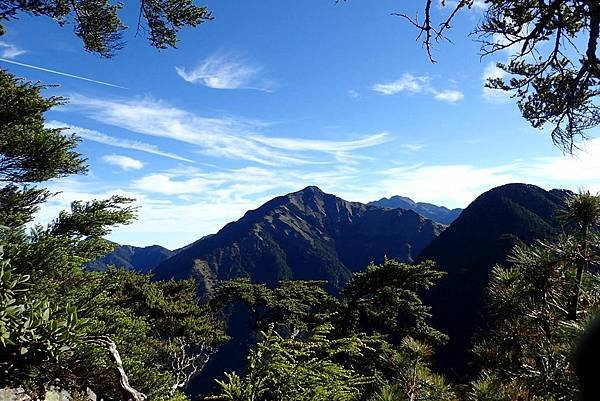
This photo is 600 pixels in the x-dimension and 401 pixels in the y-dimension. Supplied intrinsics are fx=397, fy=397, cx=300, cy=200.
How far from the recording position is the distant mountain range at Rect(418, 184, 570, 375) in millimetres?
82125

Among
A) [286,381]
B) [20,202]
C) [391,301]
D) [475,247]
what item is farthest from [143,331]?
[475,247]

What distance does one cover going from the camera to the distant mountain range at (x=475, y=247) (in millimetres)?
82125

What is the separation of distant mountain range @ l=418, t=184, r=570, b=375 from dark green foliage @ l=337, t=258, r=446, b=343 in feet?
197

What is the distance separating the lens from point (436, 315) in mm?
88500

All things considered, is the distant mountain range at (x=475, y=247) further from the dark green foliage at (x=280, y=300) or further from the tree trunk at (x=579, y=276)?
the tree trunk at (x=579, y=276)

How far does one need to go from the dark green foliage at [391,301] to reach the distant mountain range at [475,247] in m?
60.0

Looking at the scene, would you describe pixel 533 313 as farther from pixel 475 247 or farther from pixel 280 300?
pixel 475 247

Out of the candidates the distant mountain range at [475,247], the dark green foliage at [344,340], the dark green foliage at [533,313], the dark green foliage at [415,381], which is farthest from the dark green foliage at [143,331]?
the distant mountain range at [475,247]

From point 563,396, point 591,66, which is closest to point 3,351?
point 563,396

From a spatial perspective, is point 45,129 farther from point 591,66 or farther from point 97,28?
point 591,66

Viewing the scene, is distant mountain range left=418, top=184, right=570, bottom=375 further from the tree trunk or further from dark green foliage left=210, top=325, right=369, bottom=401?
dark green foliage left=210, top=325, right=369, bottom=401

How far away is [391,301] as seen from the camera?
20156 millimetres

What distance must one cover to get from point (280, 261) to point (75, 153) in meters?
190

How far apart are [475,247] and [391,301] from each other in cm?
9082
